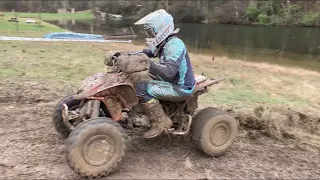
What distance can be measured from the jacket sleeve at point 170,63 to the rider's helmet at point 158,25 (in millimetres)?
128

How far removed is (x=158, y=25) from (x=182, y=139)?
1.79 meters

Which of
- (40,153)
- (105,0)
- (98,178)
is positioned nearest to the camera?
(98,178)

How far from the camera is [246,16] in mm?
51750

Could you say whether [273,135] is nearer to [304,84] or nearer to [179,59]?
[179,59]

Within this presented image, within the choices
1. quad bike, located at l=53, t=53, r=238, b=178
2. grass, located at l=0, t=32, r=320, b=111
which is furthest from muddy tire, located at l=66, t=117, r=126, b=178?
grass, located at l=0, t=32, r=320, b=111

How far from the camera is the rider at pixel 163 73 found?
14.6 feet

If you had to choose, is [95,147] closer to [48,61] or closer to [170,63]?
A: [170,63]

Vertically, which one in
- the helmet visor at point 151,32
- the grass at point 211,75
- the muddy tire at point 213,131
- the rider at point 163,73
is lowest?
the grass at point 211,75

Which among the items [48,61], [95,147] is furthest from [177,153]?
[48,61]

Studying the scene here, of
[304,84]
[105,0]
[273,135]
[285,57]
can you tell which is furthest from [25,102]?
[105,0]

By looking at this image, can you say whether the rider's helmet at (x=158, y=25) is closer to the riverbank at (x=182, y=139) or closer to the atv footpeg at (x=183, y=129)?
the atv footpeg at (x=183, y=129)

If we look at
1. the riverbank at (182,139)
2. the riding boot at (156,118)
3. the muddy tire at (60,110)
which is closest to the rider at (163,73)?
the riding boot at (156,118)

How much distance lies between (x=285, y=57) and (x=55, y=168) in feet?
62.2

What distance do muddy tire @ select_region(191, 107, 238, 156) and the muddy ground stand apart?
0.15 m
